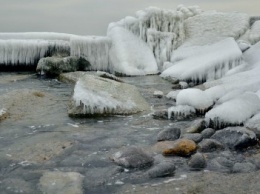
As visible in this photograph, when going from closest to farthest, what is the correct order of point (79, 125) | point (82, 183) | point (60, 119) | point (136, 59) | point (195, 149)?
point (82, 183)
point (195, 149)
point (79, 125)
point (60, 119)
point (136, 59)

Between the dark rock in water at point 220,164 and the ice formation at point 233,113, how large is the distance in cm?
138

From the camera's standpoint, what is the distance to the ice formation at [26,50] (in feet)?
48.9

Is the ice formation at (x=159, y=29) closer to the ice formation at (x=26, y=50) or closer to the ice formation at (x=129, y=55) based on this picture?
the ice formation at (x=129, y=55)

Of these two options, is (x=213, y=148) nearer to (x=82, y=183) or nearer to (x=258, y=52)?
(x=82, y=183)

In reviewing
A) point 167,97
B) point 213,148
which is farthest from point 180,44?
point 213,148

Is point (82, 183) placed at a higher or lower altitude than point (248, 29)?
lower

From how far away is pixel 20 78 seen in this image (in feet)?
42.5

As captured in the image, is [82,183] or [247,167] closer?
[82,183]

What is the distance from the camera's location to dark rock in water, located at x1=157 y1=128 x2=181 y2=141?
5895 mm

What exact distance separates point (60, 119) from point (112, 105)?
1.07 meters

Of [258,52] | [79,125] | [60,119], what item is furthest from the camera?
[258,52]

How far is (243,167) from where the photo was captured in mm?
4676

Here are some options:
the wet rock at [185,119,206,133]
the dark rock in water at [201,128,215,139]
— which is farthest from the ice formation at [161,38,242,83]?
the dark rock in water at [201,128,215,139]

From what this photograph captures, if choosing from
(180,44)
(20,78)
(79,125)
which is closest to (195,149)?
(79,125)
